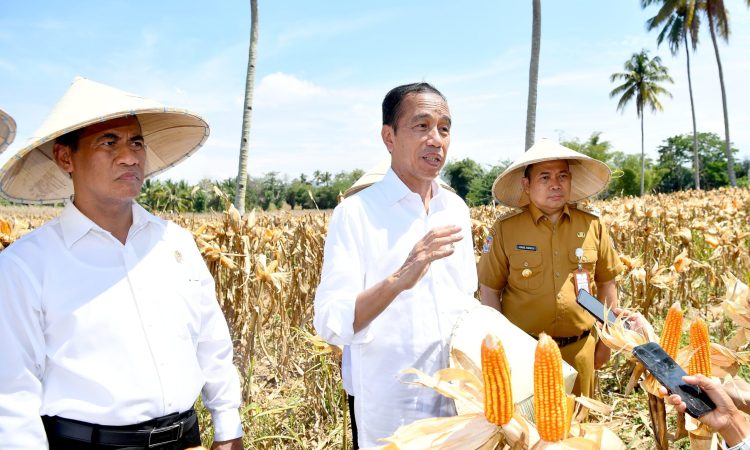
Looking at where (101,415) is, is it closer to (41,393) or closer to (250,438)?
(41,393)

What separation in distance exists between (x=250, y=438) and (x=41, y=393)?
176 centimetres

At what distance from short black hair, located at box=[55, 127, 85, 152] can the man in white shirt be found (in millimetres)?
875

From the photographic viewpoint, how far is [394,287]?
5.04 ft

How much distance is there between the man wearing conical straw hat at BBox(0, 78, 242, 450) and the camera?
1444 millimetres

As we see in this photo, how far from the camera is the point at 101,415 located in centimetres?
148

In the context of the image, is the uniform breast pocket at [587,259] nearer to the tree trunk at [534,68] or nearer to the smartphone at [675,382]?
the smartphone at [675,382]

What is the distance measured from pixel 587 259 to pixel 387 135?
1.36 metres

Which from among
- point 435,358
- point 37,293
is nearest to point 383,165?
point 435,358

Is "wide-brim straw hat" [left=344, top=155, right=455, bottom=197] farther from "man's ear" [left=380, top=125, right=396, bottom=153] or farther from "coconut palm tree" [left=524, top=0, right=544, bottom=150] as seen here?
"coconut palm tree" [left=524, top=0, right=544, bottom=150]

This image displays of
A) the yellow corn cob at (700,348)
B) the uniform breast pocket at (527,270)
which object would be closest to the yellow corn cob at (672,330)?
the yellow corn cob at (700,348)

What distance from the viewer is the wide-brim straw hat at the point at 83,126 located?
1.59 metres

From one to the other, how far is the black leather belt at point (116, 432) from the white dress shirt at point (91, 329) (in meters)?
0.02

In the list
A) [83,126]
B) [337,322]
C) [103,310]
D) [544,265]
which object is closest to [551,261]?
[544,265]

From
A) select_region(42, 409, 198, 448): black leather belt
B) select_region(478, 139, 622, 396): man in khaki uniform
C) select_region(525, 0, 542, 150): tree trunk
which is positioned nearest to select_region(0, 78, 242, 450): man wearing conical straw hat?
select_region(42, 409, 198, 448): black leather belt
